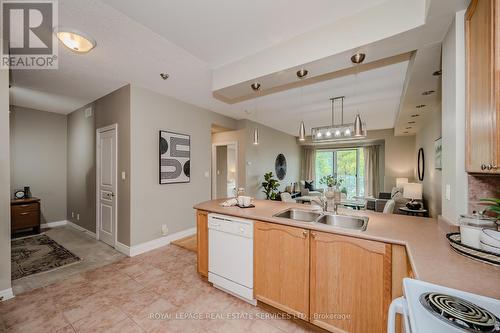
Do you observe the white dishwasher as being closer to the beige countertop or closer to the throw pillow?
the beige countertop

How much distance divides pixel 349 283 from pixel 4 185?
3331 mm

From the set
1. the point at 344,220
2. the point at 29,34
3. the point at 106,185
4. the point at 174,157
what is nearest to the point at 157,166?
the point at 174,157

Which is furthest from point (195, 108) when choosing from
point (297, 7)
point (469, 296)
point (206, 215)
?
point (469, 296)

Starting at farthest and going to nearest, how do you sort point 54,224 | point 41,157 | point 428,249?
point 54,224 → point 41,157 → point 428,249

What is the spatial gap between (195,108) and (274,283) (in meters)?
3.52

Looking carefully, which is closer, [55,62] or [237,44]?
[237,44]

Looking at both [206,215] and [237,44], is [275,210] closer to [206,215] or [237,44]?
[206,215]

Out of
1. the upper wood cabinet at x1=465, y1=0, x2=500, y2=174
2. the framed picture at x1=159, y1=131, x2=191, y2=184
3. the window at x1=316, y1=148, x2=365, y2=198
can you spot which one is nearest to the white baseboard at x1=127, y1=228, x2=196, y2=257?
the framed picture at x1=159, y1=131, x2=191, y2=184

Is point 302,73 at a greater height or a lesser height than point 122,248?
greater

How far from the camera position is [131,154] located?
3.11 meters

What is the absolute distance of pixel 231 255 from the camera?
2.07 m

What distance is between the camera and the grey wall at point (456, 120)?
4.42ft

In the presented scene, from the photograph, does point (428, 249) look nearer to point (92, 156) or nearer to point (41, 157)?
point (92, 156)

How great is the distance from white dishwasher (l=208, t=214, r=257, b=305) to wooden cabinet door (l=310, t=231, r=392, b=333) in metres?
0.62
